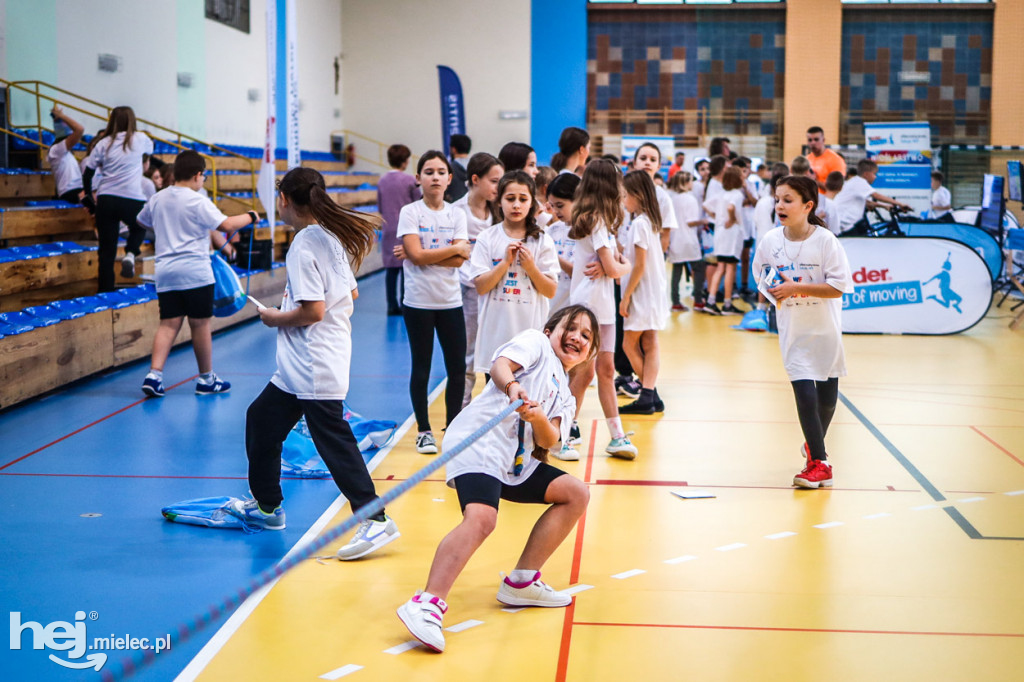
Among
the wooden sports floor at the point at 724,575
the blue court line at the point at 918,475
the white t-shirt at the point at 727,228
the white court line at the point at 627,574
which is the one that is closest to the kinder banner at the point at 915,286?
the white t-shirt at the point at 727,228

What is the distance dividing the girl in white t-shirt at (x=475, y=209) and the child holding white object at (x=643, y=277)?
0.80 meters

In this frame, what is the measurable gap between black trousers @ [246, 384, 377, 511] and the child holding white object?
240 cm

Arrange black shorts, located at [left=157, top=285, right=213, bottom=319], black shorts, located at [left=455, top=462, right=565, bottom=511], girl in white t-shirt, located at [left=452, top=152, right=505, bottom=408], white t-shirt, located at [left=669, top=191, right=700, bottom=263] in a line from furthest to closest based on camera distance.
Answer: white t-shirt, located at [left=669, top=191, right=700, bottom=263], black shorts, located at [left=157, top=285, right=213, bottom=319], girl in white t-shirt, located at [left=452, top=152, right=505, bottom=408], black shorts, located at [left=455, top=462, right=565, bottom=511]

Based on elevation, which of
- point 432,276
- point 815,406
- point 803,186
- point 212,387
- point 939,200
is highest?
point 939,200

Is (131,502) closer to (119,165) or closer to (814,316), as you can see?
(814,316)

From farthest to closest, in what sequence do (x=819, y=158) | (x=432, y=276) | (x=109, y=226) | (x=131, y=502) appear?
(x=819, y=158)
(x=109, y=226)
(x=432, y=276)
(x=131, y=502)

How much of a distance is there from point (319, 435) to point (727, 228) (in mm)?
8022

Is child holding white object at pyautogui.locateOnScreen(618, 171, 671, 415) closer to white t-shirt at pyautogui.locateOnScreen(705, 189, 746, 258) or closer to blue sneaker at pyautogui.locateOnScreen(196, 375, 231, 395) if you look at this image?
blue sneaker at pyautogui.locateOnScreen(196, 375, 231, 395)

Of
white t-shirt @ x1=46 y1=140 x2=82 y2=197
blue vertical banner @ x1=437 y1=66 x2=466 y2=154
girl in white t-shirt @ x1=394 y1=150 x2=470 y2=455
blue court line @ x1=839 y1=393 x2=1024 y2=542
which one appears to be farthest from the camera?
blue vertical banner @ x1=437 y1=66 x2=466 y2=154

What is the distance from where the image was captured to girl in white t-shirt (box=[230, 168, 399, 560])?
3742mm

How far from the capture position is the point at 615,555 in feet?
12.8

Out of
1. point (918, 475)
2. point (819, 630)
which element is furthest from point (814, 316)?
point (819, 630)

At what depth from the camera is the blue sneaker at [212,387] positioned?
6.78 meters

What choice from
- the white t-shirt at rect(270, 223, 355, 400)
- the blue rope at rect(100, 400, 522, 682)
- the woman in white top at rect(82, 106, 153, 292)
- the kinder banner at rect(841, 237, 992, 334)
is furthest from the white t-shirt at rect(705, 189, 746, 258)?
the blue rope at rect(100, 400, 522, 682)
